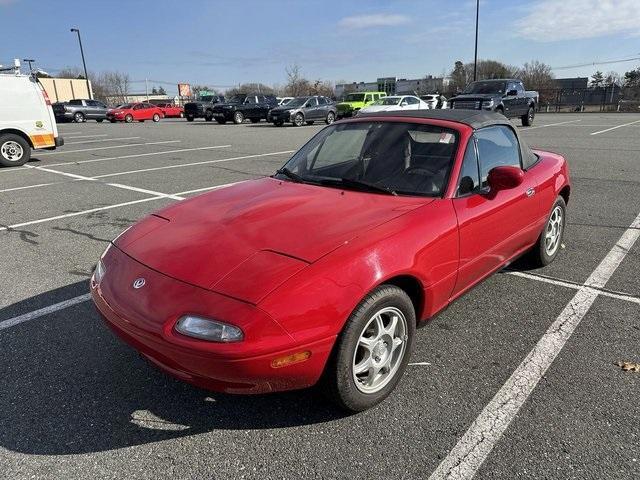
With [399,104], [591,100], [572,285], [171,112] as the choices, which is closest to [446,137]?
[572,285]

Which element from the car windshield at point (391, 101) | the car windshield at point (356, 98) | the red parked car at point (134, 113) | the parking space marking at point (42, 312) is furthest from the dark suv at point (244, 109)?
the parking space marking at point (42, 312)

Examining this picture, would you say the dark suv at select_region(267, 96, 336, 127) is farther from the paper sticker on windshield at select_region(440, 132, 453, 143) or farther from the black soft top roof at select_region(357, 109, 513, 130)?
the paper sticker on windshield at select_region(440, 132, 453, 143)

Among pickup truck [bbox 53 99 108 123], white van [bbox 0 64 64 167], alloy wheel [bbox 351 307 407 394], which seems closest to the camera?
alloy wheel [bbox 351 307 407 394]

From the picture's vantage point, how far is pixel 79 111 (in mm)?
34156

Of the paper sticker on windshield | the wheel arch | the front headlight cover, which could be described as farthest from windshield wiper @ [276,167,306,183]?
the wheel arch

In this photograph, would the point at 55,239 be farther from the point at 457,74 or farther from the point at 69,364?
the point at 457,74

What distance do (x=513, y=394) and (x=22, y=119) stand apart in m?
12.4

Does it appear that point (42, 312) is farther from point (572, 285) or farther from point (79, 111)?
point (79, 111)

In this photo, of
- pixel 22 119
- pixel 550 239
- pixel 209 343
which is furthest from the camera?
pixel 22 119

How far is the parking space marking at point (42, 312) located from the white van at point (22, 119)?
9.34 meters

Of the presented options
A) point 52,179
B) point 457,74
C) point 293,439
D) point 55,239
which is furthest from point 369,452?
point 457,74

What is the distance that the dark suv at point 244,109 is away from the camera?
29.5 meters

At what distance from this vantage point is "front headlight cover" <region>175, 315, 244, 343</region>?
2.04m

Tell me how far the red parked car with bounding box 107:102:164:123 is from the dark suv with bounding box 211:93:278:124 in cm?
882
